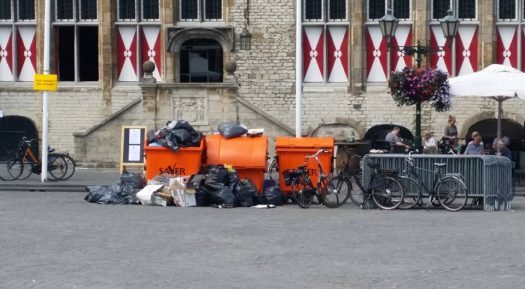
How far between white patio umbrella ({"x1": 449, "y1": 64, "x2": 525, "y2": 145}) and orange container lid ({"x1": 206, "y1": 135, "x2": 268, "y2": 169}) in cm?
566

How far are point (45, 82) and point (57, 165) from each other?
1.98 metres

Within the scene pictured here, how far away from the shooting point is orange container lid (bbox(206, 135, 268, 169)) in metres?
23.6

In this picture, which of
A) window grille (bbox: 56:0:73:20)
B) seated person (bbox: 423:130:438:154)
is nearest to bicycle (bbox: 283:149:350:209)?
seated person (bbox: 423:130:438:154)

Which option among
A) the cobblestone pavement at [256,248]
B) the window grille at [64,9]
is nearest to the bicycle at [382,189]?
the cobblestone pavement at [256,248]

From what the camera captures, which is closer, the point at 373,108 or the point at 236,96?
the point at 236,96

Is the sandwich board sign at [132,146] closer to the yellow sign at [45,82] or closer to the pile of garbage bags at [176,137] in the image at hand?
the yellow sign at [45,82]

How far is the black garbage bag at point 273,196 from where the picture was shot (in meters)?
23.4

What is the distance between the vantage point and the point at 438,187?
2219 cm

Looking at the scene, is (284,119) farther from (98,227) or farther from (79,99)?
(98,227)

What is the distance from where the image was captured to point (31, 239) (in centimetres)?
1633

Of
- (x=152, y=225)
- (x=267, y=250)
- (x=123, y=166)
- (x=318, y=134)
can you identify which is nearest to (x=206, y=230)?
(x=152, y=225)

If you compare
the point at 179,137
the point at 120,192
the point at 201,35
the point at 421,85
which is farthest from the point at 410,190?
the point at 201,35

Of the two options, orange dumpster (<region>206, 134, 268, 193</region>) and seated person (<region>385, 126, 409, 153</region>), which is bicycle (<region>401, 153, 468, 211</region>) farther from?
seated person (<region>385, 126, 409, 153</region>)

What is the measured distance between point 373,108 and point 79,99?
8.86m
